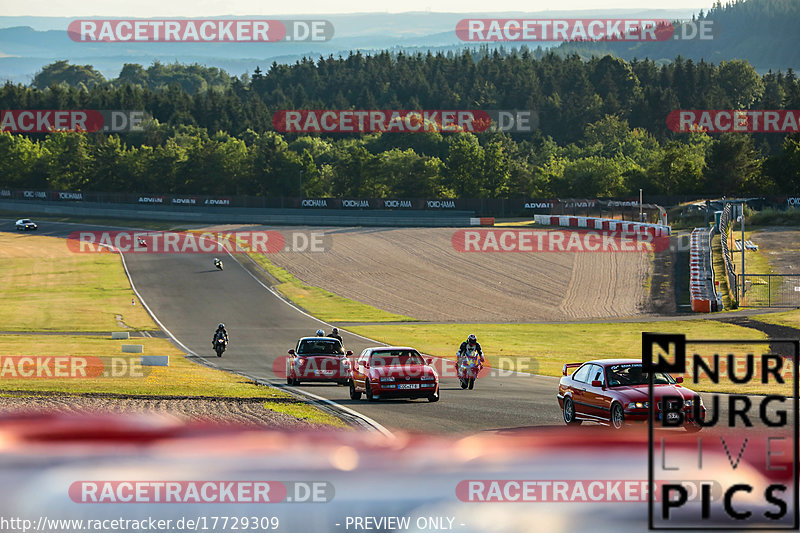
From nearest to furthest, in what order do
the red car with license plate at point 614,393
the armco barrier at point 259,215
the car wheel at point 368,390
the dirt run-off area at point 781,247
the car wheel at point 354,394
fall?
the red car with license plate at point 614,393, the car wheel at point 368,390, the car wheel at point 354,394, the dirt run-off area at point 781,247, the armco barrier at point 259,215

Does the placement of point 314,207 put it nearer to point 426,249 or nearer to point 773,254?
point 426,249

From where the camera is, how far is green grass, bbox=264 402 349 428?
19.3 meters

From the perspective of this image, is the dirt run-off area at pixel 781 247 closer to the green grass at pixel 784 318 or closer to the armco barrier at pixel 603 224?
the armco barrier at pixel 603 224

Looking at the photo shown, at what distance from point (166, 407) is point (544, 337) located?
27953 millimetres

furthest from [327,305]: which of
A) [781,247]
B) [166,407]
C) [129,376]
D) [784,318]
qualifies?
[166,407]

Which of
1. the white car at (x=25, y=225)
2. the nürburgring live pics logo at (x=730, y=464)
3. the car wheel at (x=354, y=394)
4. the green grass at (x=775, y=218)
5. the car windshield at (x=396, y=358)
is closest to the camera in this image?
the nürburgring live pics logo at (x=730, y=464)

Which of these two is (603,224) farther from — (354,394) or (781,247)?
(354,394)

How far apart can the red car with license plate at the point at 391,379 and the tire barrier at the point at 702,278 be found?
30.7 m

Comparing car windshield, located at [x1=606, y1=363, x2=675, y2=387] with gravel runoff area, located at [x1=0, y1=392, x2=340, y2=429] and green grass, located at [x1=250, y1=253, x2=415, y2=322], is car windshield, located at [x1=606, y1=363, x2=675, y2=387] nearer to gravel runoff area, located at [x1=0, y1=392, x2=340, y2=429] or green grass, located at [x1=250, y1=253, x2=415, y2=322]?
gravel runoff area, located at [x1=0, y1=392, x2=340, y2=429]

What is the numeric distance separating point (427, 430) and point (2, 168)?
557ft

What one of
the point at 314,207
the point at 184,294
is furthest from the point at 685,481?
the point at 314,207

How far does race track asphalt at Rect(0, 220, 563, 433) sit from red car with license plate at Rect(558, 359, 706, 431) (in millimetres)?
681

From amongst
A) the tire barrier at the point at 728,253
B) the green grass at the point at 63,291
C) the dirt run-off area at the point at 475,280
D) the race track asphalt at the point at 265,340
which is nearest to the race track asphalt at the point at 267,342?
the race track asphalt at the point at 265,340

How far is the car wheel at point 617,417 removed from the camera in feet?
57.8
